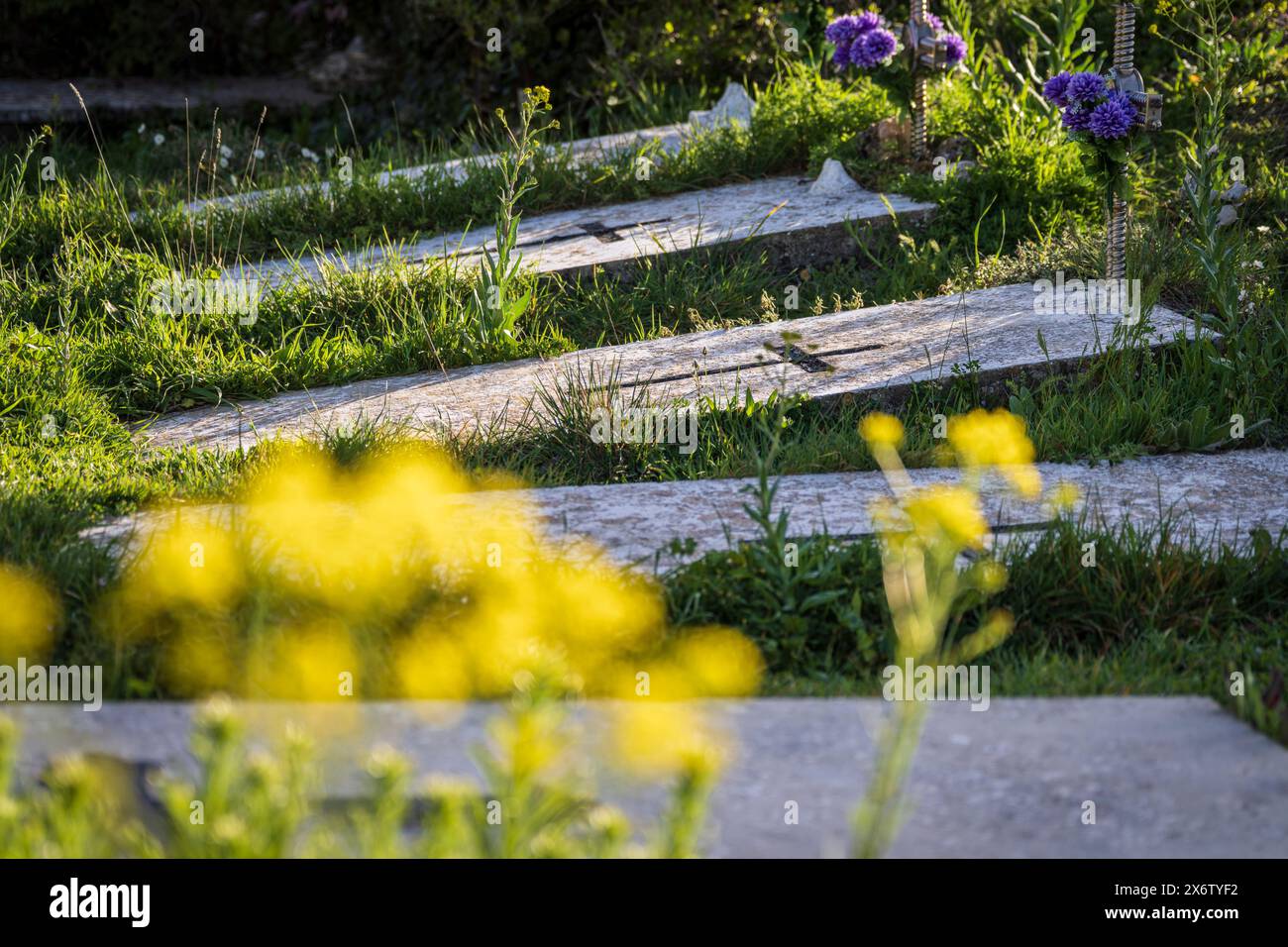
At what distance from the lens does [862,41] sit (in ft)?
20.7

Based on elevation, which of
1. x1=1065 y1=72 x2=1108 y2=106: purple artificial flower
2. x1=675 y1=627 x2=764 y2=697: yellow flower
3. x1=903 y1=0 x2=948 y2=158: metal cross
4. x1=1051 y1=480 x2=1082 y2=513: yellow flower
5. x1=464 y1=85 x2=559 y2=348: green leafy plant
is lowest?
x1=675 y1=627 x2=764 y2=697: yellow flower

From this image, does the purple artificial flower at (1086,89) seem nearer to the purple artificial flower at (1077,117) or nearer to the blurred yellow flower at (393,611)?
the purple artificial flower at (1077,117)

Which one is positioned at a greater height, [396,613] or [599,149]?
[599,149]

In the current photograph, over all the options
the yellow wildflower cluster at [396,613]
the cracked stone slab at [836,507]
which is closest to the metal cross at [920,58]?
the cracked stone slab at [836,507]

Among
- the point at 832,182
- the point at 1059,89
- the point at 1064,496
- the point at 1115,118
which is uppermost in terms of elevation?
the point at 1059,89

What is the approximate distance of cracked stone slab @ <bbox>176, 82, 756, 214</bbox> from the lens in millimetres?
6305

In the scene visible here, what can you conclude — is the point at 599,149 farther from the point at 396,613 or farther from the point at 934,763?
the point at 934,763

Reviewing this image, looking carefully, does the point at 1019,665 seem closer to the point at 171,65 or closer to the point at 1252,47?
the point at 1252,47

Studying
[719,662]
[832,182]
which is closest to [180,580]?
[719,662]

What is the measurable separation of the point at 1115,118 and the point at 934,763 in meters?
3.02

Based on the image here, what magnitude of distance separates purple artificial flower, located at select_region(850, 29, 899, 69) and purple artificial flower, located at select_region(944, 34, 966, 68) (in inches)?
10.1

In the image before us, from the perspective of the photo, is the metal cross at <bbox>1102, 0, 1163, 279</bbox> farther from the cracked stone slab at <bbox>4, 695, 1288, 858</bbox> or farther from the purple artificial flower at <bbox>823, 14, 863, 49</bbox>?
the cracked stone slab at <bbox>4, 695, 1288, 858</bbox>

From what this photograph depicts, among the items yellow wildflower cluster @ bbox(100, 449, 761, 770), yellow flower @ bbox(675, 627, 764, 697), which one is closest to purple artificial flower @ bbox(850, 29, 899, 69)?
yellow wildflower cluster @ bbox(100, 449, 761, 770)
